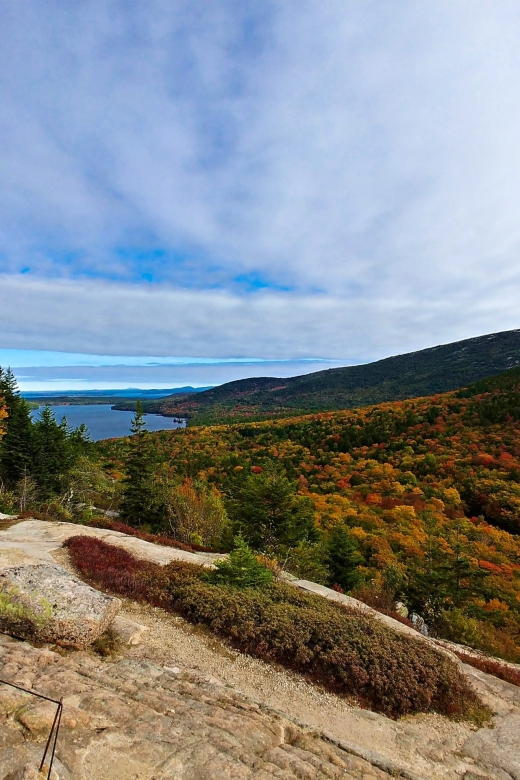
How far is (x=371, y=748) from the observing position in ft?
17.0

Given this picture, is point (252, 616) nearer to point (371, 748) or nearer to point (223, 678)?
point (223, 678)

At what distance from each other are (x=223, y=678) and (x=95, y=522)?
42.2 ft

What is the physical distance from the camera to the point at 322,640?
7.19m

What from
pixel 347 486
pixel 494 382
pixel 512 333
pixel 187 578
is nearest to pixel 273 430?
pixel 347 486

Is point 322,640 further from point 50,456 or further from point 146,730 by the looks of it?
point 50,456

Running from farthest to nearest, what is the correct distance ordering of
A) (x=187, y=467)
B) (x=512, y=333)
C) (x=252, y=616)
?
1. (x=512, y=333)
2. (x=187, y=467)
3. (x=252, y=616)

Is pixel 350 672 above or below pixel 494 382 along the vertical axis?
below

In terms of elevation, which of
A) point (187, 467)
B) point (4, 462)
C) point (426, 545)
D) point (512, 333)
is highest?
point (512, 333)

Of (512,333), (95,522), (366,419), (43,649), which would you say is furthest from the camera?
(512,333)

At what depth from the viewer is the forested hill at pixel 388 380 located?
11975 centimetres

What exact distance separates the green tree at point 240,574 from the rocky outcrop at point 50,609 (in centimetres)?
323

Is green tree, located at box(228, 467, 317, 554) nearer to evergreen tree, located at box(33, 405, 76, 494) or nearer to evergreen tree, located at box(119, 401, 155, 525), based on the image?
evergreen tree, located at box(119, 401, 155, 525)

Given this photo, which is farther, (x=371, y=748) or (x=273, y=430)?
(x=273, y=430)

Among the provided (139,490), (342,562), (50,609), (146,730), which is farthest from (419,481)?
(146,730)
